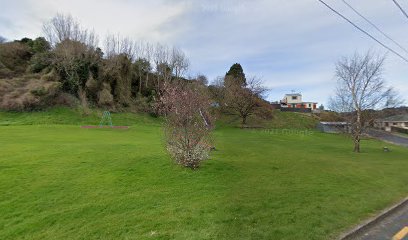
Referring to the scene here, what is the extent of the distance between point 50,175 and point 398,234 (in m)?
9.01

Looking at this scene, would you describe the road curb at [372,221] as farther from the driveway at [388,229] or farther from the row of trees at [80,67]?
the row of trees at [80,67]

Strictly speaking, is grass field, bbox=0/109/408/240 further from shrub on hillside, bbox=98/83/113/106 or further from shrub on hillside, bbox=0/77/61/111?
shrub on hillside, bbox=98/83/113/106

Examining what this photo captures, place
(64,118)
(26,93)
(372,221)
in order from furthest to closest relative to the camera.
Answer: (26,93), (64,118), (372,221)

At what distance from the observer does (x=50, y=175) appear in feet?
28.8

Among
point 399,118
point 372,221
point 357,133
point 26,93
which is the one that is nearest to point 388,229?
point 372,221

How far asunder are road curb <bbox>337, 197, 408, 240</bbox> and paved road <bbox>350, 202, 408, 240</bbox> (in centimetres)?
6

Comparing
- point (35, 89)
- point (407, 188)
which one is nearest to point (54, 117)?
point (35, 89)

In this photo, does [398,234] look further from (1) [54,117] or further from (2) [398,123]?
(2) [398,123]

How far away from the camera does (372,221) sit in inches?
242

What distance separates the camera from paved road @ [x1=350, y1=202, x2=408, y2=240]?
5531 mm

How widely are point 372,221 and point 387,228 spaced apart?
292mm

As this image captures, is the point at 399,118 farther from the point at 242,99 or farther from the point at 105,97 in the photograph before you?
the point at 105,97

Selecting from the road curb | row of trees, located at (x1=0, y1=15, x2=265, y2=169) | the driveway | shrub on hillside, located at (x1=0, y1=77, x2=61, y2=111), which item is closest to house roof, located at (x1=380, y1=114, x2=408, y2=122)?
row of trees, located at (x1=0, y1=15, x2=265, y2=169)

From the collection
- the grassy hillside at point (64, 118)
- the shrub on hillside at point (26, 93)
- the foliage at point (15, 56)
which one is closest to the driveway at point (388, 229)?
the grassy hillside at point (64, 118)
